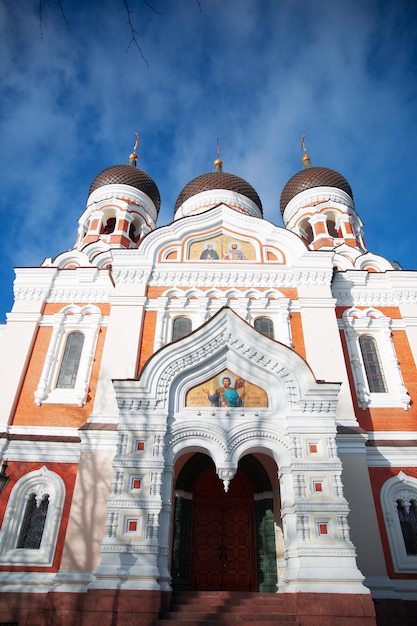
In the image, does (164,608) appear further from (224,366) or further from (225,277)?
A: (225,277)

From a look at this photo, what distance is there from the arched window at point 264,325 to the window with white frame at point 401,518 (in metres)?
3.83

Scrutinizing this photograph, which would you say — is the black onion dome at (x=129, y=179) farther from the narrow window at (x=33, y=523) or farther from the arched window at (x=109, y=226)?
the narrow window at (x=33, y=523)

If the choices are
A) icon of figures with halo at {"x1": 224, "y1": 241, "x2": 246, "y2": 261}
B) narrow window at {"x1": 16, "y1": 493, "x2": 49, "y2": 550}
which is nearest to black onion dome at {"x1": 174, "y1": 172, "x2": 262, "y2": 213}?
icon of figures with halo at {"x1": 224, "y1": 241, "x2": 246, "y2": 261}

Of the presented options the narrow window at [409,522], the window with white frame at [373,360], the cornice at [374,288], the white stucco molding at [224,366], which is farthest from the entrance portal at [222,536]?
the cornice at [374,288]

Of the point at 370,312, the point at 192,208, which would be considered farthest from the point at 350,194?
the point at 370,312

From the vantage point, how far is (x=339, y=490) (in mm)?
7168

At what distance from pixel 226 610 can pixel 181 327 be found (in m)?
5.59

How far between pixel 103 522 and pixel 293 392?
3.93m

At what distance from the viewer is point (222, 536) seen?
8969mm

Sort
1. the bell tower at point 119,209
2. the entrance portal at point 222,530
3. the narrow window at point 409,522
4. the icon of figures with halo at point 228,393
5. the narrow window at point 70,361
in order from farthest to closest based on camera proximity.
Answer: the bell tower at point 119,209, the narrow window at point 70,361, the entrance portal at point 222,530, the narrow window at point 409,522, the icon of figures with halo at point 228,393

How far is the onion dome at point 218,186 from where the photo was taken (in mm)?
17075

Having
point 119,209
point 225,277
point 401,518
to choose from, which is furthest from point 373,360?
point 119,209

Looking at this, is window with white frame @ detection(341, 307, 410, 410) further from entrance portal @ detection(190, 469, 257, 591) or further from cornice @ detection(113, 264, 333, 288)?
entrance portal @ detection(190, 469, 257, 591)

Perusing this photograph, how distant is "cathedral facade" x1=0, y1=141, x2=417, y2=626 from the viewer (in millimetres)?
6926
